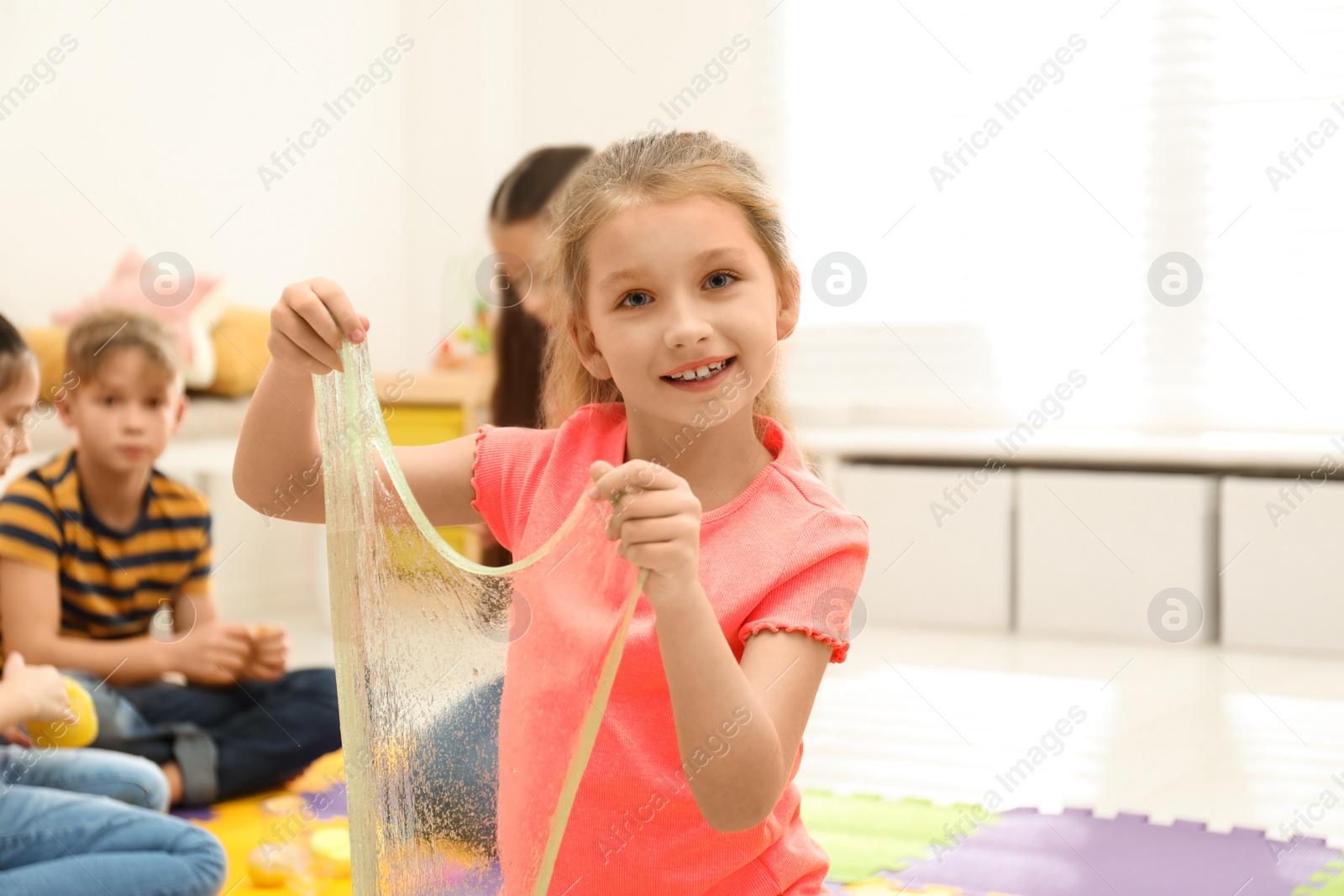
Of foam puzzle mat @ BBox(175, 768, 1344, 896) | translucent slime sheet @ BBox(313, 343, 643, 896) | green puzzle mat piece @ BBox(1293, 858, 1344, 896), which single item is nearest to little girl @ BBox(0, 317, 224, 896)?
foam puzzle mat @ BBox(175, 768, 1344, 896)

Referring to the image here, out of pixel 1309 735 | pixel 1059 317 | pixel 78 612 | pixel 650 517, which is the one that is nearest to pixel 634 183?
pixel 650 517

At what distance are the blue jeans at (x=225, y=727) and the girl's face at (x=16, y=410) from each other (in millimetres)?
409

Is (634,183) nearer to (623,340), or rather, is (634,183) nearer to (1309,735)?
(623,340)

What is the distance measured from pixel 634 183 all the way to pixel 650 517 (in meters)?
0.30

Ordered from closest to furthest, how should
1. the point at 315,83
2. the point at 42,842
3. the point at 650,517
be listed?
the point at 650,517 → the point at 42,842 → the point at 315,83

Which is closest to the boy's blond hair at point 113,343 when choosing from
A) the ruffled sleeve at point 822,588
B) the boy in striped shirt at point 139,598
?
the boy in striped shirt at point 139,598

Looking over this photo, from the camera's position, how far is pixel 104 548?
6.15 feet

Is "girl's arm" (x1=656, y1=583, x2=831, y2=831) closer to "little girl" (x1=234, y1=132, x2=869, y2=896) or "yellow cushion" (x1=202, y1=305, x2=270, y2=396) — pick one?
"little girl" (x1=234, y1=132, x2=869, y2=896)

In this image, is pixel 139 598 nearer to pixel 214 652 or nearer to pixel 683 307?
pixel 214 652

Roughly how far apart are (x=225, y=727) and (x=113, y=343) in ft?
1.94

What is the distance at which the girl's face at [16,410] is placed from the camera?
152 cm

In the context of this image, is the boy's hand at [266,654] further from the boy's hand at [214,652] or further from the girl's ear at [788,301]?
the girl's ear at [788,301]

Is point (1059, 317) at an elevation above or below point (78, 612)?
above

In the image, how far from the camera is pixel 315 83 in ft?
13.1
